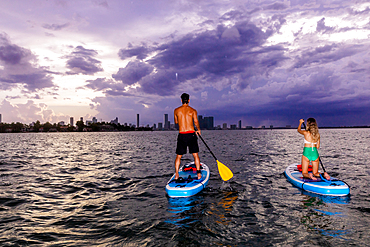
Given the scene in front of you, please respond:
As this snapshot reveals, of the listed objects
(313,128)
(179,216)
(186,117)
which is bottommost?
(179,216)

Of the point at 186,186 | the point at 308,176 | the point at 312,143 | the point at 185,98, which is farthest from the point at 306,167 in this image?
the point at 185,98

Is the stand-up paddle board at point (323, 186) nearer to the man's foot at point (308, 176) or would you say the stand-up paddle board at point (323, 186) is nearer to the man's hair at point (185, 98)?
the man's foot at point (308, 176)

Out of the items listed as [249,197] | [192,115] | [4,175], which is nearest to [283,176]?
[249,197]

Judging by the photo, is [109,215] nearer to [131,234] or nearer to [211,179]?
[131,234]

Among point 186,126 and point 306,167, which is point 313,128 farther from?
point 186,126

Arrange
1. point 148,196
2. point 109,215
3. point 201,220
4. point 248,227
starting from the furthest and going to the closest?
point 148,196 < point 109,215 < point 201,220 < point 248,227

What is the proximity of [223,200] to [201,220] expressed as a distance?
6.83 feet

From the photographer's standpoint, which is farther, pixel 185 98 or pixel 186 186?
pixel 185 98

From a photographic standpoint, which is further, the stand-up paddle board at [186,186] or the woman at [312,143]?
the woman at [312,143]

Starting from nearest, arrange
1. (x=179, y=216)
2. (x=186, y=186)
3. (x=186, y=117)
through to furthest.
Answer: (x=179, y=216), (x=186, y=186), (x=186, y=117)

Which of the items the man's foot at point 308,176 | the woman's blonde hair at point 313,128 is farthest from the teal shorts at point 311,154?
the man's foot at point 308,176

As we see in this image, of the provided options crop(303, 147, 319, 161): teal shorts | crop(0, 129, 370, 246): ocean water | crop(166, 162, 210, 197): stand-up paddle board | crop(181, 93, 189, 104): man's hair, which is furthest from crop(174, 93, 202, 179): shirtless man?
crop(303, 147, 319, 161): teal shorts

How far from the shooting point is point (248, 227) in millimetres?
5785

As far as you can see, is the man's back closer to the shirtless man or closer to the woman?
the shirtless man
